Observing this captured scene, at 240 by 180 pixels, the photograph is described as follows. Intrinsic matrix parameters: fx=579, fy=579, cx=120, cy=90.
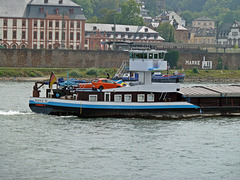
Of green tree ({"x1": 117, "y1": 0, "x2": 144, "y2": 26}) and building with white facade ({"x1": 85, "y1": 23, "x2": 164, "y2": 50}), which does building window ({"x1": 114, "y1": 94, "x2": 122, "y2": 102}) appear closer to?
building with white facade ({"x1": 85, "y1": 23, "x2": 164, "y2": 50})

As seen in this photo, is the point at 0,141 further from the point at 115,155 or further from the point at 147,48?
the point at 147,48

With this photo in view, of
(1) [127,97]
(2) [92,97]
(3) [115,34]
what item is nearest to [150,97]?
(1) [127,97]

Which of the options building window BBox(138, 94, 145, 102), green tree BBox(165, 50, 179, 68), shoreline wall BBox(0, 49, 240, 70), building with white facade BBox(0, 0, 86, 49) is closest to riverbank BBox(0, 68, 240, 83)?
shoreline wall BBox(0, 49, 240, 70)

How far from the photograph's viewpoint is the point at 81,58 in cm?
13225

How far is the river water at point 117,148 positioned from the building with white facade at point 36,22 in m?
84.0

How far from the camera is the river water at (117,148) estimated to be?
38.4 m

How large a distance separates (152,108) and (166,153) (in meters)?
13.2

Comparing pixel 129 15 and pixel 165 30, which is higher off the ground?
pixel 129 15

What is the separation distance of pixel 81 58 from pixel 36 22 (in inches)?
657

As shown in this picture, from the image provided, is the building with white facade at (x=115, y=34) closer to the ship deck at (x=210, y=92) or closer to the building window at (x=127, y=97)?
the ship deck at (x=210, y=92)

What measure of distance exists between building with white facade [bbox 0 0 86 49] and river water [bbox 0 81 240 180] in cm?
8400

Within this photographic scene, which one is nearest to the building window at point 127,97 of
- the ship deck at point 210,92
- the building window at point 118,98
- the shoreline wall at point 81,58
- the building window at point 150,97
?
the building window at point 118,98

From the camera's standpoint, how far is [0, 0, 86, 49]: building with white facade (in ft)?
457

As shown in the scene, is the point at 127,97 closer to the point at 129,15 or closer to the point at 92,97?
the point at 92,97
